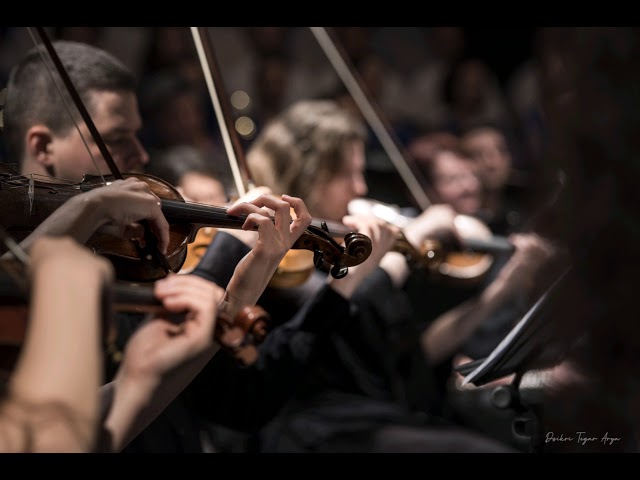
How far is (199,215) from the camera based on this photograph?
120 centimetres

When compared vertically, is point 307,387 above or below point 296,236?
below

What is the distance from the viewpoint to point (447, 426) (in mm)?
2133

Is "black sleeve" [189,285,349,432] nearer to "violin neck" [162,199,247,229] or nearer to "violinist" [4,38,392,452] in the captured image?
"violinist" [4,38,392,452]

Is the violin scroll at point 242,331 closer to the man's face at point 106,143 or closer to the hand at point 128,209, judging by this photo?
the hand at point 128,209

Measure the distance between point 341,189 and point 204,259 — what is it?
735mm

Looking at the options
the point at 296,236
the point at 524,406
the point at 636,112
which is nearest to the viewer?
the point at 636,112

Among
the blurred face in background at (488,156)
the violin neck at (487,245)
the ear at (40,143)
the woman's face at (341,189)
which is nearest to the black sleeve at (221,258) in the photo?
the ear at (40,143)

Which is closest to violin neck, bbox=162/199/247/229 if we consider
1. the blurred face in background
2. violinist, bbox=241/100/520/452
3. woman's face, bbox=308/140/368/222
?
violinist, bbox=241/100/520/452

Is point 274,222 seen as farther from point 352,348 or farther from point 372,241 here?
point 352,348

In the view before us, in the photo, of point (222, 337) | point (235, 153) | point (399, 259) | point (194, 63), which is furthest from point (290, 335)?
point (194, 63)

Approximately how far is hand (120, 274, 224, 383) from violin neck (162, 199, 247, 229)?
258 mm

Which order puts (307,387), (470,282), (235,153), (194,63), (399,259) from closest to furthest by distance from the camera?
(235,153)
(307,387)
(399,259)
(470,282)
(194,63)

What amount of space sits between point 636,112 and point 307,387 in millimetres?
1142

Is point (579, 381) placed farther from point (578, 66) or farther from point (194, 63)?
point (194, 63)
